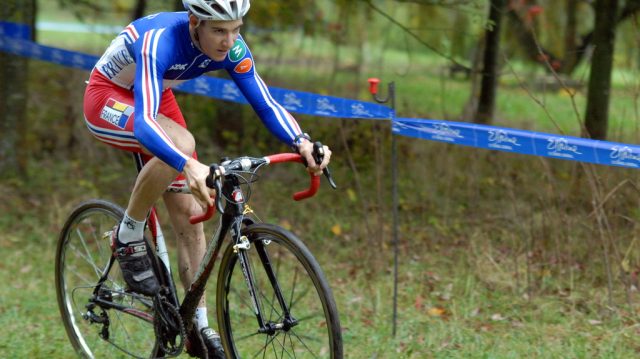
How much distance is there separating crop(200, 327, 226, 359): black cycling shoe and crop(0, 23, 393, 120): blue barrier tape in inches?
71.8

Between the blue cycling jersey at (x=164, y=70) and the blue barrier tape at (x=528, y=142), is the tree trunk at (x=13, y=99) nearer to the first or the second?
the blue cycling jersey at (x=164, y=70)

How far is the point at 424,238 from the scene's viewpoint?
7539 mm

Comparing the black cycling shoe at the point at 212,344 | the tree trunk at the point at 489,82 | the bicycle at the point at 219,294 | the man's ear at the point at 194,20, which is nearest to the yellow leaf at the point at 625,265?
the bicycle at the point at 219,294

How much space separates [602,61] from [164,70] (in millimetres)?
5063

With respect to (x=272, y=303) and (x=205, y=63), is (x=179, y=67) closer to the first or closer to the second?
(x=205, y=63)

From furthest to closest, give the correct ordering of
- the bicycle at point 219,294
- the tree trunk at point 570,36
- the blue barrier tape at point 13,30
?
1. the tree trunk at point 570,36
2. the blue barrier tape at point 13,30
3. the bicycle at point 219,294

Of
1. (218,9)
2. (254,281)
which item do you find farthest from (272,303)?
(218,9)

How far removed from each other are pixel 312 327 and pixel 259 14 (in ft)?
18.4

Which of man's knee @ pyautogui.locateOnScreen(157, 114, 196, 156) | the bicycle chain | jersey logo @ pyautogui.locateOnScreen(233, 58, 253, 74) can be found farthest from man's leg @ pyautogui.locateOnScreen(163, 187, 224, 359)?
jersey logo @ pyautogui.locateOnScreen(233, 58, 253, 74)

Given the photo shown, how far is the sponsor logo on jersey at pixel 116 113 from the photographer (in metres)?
4.16

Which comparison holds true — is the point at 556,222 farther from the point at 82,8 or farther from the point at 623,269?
the point at 82,8

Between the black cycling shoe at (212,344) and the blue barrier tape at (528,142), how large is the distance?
1.72 m

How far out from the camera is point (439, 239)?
7.42 meters

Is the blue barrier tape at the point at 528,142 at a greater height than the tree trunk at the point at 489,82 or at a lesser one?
greater
